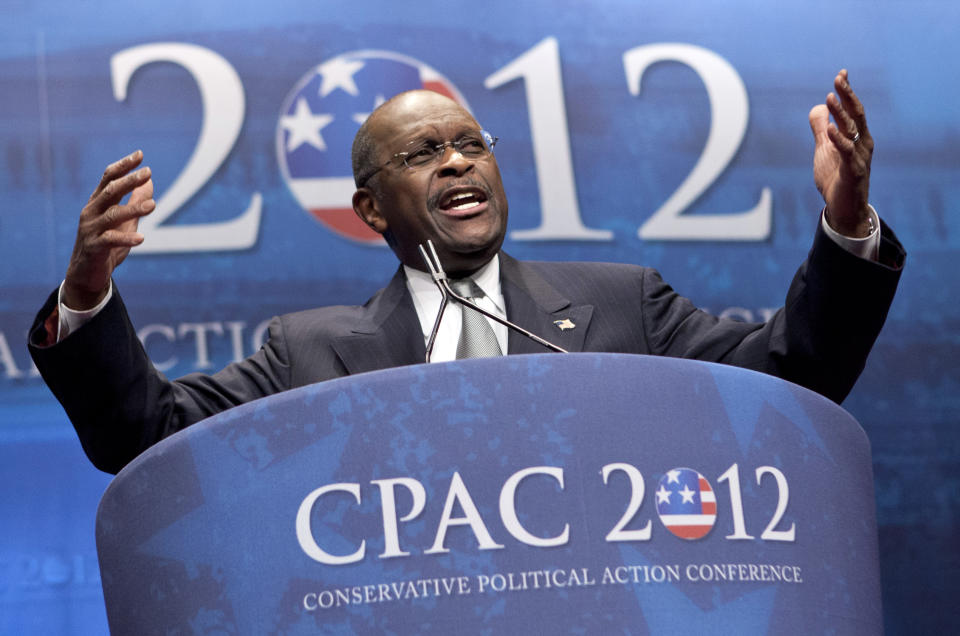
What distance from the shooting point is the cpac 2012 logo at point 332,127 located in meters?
2.96

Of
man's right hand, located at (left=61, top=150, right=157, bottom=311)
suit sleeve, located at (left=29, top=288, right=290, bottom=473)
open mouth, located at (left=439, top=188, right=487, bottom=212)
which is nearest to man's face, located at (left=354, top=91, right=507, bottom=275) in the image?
open mouth, located at (left=439, top=188, right=487, bottom=212)

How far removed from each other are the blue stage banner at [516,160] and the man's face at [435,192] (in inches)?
30.2

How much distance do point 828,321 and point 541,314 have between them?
0.47 m

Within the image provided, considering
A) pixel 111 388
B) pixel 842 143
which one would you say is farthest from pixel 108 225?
pixel 842 143

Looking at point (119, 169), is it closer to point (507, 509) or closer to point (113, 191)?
point (113, 191)

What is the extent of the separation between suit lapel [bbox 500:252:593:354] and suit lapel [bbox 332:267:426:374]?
160mm

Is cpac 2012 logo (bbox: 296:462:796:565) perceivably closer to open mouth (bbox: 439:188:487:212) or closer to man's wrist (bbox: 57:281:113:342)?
man's wrist (bbox: 57:281:113:342)

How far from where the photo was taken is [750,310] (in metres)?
3.00

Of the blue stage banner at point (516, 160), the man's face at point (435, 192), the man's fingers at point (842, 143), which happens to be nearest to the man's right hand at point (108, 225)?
the man's face at point (435, 192)

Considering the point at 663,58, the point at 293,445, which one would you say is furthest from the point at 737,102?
the point at 293,445

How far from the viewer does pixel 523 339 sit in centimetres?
187

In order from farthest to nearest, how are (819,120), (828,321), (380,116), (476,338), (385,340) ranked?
(380,116) < (385,340) < (476,338) < (819,120) < (828,321)

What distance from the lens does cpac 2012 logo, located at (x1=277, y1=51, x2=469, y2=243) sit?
2957 mm

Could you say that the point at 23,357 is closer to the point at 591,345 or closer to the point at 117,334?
the point at 117,334
